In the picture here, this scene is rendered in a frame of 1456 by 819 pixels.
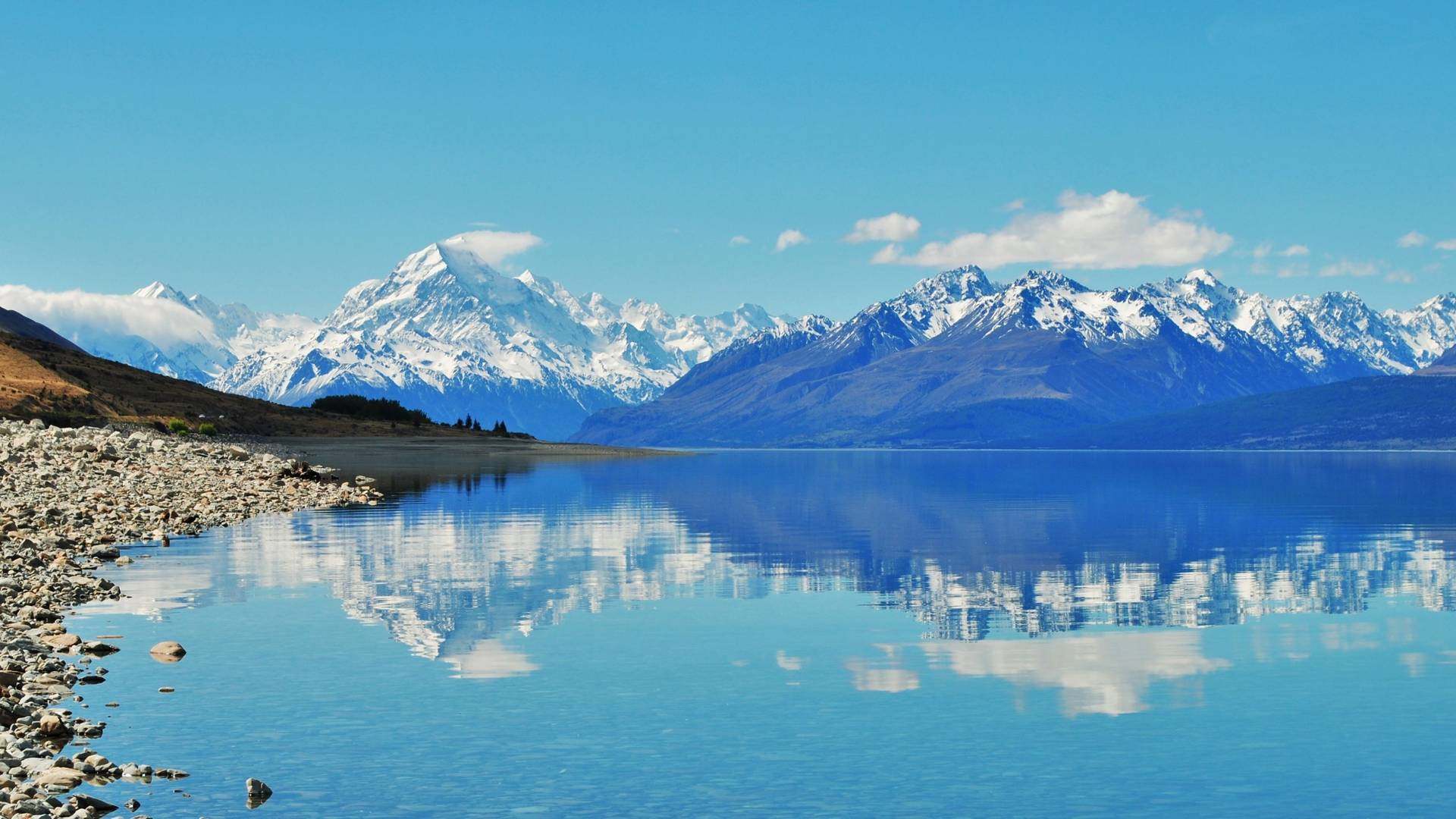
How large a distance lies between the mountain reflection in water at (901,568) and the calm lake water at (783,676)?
0.74 ft

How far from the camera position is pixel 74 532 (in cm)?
5091

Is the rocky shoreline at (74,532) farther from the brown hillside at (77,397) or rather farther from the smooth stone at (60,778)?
the brown hillside at (77,397)

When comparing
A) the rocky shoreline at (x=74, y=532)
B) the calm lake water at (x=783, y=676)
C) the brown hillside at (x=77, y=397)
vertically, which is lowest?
the calm lake water at (x=783, y=676)

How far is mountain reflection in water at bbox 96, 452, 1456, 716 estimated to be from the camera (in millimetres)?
31203

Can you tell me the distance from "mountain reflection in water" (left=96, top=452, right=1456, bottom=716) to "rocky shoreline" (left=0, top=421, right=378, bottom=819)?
102 inches

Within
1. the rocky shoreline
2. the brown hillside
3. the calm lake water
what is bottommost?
the calm lake water

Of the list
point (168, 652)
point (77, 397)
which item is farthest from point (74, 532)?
point (77, 397)

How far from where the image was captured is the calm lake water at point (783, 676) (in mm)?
19688

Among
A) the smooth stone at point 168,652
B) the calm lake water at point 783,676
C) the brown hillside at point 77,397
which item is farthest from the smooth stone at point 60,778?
the brown hillside at point 77,397

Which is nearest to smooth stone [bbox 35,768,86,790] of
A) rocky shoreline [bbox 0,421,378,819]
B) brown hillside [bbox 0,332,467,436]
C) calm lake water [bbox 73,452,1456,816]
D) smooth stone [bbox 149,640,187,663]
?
rocky shoreline [bbox 0,421,378,819]

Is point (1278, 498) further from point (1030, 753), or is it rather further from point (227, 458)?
point (1030, 753)

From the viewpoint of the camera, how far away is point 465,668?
28.4m

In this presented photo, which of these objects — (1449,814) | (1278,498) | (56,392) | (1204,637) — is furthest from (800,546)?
(56,392)

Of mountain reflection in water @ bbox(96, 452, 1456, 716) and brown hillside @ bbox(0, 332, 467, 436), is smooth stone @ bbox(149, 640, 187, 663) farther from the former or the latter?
brown hillside @ bbox(0, 332, 467, 436)
